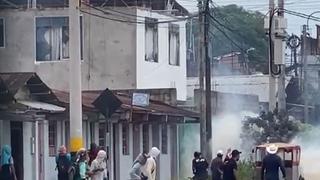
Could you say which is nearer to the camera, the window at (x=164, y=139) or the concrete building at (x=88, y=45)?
the window at (x=164, y=139)

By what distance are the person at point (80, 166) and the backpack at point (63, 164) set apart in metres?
0.59

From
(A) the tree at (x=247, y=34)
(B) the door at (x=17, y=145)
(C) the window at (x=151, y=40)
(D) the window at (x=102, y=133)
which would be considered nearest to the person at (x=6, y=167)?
(B) the door at (x=17, y=145)

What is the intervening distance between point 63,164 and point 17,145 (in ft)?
13.3

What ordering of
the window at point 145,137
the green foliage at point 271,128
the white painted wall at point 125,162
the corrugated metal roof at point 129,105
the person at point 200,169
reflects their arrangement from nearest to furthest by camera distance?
the person at point 200,169, the corrugated metal roof at point 129,105, the green foliage at point 271,128, the white painted wall at point 125,162, the window at point 145,137

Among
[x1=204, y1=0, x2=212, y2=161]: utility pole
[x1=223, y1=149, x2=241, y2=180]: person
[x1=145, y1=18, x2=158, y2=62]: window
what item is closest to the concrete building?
[x1=145, y1=18, x2=158, y2=62]: window

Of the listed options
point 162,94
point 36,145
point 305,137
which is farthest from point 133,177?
point 162,94

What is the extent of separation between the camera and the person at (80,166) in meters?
25.3

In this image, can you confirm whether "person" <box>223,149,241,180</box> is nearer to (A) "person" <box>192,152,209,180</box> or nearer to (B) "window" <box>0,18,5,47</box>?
(A) "person" <box>192,152,209,180</box>

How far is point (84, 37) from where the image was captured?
45.5m

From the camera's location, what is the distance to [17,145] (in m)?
30.0

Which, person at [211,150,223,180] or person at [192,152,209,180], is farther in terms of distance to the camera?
person at [192,152,209,180]

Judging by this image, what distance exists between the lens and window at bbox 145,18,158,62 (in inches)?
1857

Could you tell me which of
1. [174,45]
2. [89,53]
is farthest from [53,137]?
[174,45]

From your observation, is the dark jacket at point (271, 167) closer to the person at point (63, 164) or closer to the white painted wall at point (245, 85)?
the person at point (63, 164)
